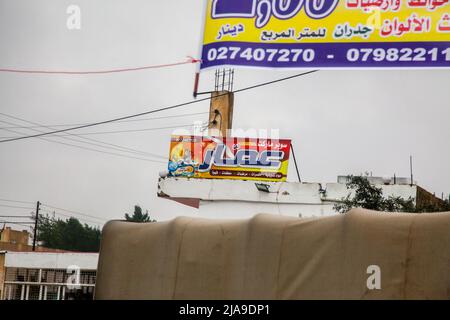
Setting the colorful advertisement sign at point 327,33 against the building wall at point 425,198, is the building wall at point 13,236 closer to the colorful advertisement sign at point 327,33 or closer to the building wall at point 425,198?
the building wall at point 425,198

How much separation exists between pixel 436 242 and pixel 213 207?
24.6m

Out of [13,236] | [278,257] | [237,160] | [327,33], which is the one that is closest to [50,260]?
[237,160]

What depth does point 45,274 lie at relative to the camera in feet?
116

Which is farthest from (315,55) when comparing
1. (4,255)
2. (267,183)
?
(4,255)

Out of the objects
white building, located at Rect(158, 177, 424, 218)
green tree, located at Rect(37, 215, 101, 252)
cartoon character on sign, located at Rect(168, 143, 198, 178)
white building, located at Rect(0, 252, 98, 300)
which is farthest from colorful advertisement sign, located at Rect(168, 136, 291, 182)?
green tree, located at Rect(37, 215, 101, 252)

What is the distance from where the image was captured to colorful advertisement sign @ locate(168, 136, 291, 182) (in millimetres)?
34062

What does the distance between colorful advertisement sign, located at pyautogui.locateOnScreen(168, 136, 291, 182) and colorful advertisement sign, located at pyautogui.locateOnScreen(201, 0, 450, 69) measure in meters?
20.9

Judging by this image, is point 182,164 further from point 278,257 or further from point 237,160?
point 278,257

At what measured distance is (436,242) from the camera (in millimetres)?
9430

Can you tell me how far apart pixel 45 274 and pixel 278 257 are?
1039 inches

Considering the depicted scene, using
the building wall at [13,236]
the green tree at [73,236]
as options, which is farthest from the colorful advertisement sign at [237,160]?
the green tree at [73,236]

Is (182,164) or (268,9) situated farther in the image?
(182,164)

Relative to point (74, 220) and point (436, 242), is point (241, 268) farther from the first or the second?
point (74, 220)

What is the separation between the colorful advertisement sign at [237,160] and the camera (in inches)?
1341
